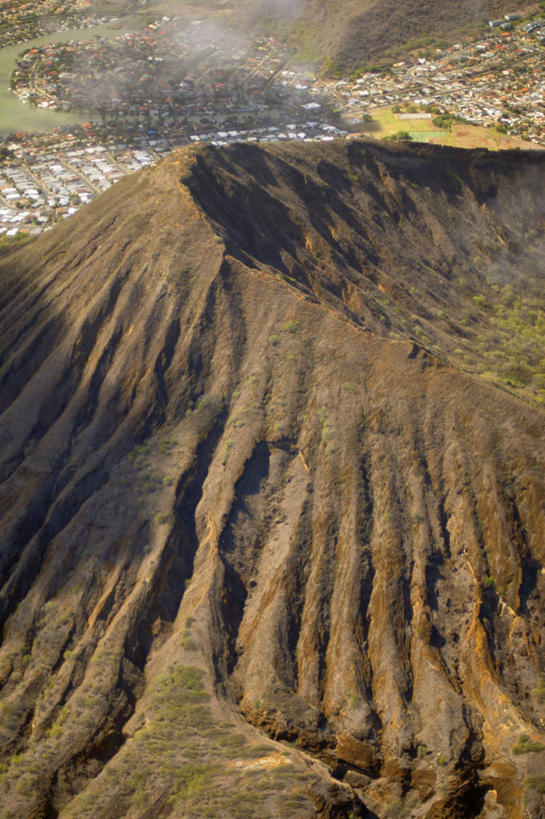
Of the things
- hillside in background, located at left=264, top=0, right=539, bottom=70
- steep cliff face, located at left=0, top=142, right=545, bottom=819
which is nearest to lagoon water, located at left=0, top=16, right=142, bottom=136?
hillside in background, located at left=264, top=0, right=539, bottom=70

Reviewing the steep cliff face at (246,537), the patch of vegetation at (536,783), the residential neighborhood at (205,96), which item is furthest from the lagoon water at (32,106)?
the patch of vegetation at (536,783)

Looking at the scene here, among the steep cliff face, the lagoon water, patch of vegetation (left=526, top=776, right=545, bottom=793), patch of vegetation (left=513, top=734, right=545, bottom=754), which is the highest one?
the lagoon water

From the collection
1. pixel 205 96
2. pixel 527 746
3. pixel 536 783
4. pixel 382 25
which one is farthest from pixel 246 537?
pixel 382 25

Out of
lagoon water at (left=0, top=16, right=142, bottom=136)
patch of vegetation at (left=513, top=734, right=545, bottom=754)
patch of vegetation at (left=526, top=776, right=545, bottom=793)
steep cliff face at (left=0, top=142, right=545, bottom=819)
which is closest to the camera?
patch of vegetation at (left=526, top=776, right=545, bottom=793)

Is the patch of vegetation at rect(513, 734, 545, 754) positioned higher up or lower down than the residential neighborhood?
lower down

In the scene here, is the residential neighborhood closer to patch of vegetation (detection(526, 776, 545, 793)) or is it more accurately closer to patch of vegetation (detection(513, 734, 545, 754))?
patch of vegetation (detection(513, 734, 545, 754))

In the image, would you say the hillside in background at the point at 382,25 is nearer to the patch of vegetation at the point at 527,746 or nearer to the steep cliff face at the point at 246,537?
the steep cliff face at the point at 246,537
